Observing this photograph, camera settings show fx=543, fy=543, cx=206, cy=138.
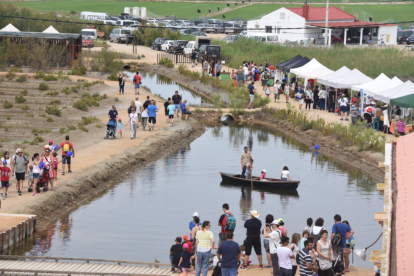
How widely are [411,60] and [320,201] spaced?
92.1ft

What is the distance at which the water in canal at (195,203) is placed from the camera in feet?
53.2

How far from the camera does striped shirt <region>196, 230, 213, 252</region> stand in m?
12.0

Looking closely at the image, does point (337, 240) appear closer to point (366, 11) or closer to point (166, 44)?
point (166, 44)

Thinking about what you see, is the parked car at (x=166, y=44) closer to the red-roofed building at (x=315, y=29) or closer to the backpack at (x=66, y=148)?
the red-roofed building at (x=315, y=29)

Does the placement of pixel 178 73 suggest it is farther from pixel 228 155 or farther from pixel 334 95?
pixel 228 155

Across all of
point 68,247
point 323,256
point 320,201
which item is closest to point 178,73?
point 320,201

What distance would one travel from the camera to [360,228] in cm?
1778

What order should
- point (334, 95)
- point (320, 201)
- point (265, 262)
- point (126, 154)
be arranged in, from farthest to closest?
point (334, 95), point (126, 154), point (320, 201), point (265, 262)

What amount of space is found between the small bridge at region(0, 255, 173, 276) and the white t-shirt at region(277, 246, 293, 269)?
2.93 m

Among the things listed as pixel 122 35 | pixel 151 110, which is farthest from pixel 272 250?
pixel 122 35

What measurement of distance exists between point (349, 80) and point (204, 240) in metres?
24.0

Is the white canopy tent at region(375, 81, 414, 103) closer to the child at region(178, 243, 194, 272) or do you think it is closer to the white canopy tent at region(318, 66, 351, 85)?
the white canopy tent at region(318, 66, 351, 85)

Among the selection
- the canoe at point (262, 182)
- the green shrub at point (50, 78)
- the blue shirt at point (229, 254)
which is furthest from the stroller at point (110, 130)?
the green shrub at point (50, 78)

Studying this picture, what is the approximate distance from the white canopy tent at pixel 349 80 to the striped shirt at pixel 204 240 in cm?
2339
